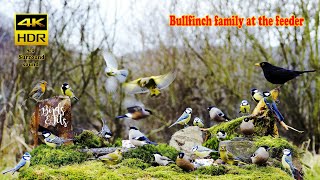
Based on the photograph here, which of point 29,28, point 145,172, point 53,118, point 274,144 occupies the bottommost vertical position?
point 145,172

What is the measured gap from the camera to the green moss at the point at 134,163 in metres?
2.68

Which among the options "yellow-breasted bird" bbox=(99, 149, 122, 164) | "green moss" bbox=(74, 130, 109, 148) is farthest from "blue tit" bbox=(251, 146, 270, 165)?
"green moss" bbox=(74, 130, 109, 148)

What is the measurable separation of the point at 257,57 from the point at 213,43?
41 centimetres

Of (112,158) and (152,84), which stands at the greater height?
(152,84)

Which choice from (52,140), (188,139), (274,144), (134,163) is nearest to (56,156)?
(52,140)

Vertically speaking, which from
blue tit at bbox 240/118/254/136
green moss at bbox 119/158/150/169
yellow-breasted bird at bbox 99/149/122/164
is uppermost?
blue tit at bbox 240/118/254/136

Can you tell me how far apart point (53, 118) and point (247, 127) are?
1040mm

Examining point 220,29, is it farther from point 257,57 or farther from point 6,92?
point 6,92

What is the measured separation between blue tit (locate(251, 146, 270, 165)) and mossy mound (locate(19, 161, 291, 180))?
0.03 metres

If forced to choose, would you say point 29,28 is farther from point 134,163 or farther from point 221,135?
point 221,135

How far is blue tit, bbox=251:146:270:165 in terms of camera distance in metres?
2.68

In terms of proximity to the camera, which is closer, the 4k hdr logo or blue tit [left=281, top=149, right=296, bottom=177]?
blue tit [left=281, top=149, right=296, bottom=177]

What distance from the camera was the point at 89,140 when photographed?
2.97 metres

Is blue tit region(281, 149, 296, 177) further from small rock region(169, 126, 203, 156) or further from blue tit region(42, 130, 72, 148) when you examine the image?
blue tit region(42, 130, 72, 148)
